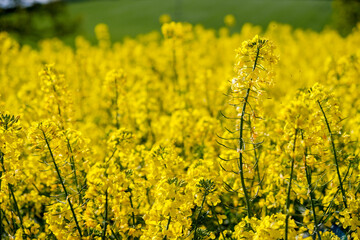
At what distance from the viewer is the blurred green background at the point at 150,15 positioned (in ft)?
82.9

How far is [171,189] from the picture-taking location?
2.67 m

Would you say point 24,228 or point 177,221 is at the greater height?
point 177,221

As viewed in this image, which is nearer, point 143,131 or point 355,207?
point 355,207

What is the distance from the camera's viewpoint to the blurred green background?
25.3 metres

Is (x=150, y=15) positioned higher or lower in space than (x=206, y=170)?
higher

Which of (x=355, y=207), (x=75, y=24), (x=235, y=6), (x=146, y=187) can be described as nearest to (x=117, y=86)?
(x=146, y=187)

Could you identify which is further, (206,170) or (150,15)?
(150,15)

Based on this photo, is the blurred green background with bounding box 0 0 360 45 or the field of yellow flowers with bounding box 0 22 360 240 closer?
the field of yellow flowers with bounding box 0 22 360 240

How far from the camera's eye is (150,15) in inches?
1543

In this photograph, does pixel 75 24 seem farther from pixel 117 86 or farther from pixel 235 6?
Result: pixel 117 86

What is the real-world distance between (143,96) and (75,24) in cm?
2149

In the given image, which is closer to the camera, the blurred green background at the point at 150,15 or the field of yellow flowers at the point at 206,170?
the field of yellow flowers at the point at 206,170

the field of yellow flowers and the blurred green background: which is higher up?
the blurred green background

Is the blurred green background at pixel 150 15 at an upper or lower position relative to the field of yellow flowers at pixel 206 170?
upper
